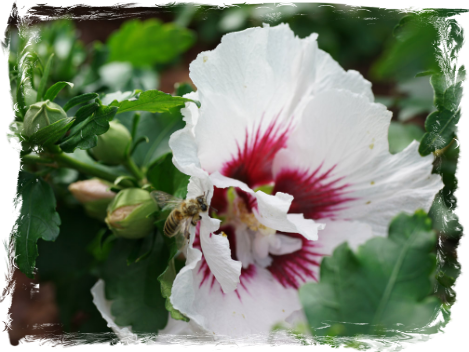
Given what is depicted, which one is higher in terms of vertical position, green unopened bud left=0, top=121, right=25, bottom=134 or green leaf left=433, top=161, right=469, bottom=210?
green unopened bud left=0, top=121, right=25, bottom=134

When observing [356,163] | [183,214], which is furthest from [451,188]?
[183,214]

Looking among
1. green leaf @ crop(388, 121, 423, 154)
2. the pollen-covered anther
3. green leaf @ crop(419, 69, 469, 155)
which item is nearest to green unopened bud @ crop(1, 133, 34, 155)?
the pollen-covered anther

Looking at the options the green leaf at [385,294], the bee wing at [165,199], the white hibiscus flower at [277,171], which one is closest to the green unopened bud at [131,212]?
the bee wing at [165,199]

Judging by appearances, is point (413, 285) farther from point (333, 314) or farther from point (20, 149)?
point (20, 149)

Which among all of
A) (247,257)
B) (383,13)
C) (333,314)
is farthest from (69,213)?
(383,13)

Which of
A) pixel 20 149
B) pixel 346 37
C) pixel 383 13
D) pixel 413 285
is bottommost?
pixel 346 37

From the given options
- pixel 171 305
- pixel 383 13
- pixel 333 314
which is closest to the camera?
pixel 333 314

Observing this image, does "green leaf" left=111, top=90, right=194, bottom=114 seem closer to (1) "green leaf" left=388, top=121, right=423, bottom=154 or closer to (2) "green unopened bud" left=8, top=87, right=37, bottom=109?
(2) "green unopened bud" left=8, top=87, right=37, bottom=109
